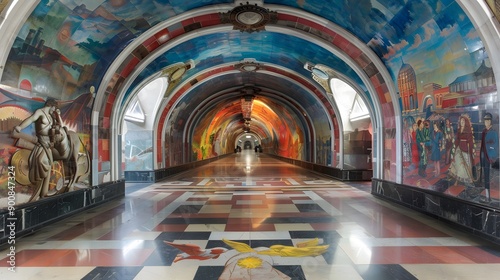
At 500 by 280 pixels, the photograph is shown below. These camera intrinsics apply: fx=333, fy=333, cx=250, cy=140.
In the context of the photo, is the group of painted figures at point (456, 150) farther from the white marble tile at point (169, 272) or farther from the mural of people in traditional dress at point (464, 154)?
the white marble tile at point (169, 272)

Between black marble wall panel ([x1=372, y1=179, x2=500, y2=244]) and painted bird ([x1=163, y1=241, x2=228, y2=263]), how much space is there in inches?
172

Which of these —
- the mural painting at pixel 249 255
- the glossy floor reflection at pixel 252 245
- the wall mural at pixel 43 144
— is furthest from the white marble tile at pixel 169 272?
the wall mural at pixel 43 144

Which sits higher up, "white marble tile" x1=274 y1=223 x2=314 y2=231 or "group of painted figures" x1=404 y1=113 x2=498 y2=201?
"group of painted figures" x1=404 y1=113 x2=498 y2=201

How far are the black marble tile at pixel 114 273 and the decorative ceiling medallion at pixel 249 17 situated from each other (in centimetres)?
662

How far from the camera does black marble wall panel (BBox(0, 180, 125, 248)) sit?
5.56m

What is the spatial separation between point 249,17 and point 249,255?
649 centimetres

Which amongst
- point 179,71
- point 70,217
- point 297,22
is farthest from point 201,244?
point 179,71

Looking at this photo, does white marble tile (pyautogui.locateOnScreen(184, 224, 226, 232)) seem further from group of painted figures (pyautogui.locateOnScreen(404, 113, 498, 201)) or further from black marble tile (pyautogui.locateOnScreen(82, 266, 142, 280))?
group of painted figures (pyautogui.locateOnScreen(404, 113, 498, 201))

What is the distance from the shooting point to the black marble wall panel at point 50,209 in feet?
18.2

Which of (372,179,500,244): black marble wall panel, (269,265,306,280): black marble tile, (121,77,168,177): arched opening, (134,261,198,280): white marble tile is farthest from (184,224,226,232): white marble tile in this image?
(121,77,168,177): arched opening

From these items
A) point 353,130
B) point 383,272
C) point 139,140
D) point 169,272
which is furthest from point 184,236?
point 353,130

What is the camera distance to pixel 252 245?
526 cm

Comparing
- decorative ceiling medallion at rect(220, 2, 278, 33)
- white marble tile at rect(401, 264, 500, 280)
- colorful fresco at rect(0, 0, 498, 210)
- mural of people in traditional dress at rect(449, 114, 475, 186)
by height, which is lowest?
white marble tile at rect(401, 264, 500, 280)

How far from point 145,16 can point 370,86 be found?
6566 millimetres
